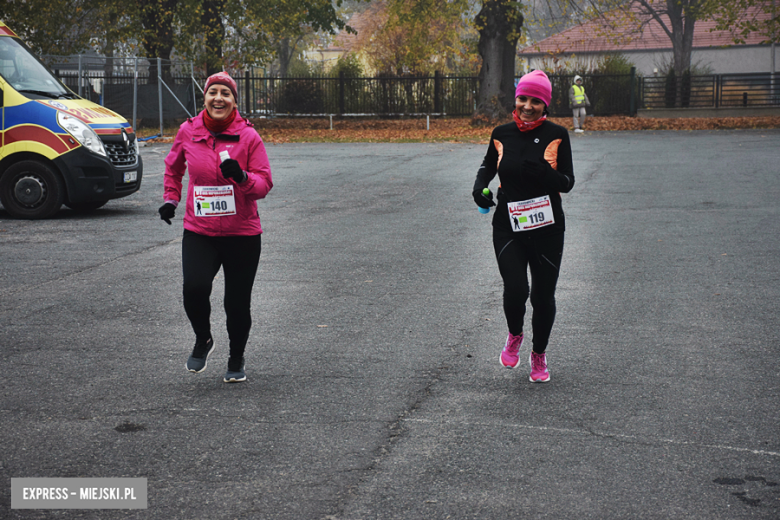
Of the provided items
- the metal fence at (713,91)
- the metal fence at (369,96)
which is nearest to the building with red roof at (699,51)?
the metal fence at (713,91)

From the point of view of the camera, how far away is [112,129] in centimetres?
1249

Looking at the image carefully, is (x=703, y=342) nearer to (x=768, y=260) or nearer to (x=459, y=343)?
(x=459, y=343)

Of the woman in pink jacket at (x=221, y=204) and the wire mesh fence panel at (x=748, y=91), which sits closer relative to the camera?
the woman in pink jacket at (x=221, y=204)

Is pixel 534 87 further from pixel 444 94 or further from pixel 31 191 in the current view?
pixel 444 94

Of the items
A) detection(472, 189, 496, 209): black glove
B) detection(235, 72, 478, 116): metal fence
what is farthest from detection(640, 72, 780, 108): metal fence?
detection(472, 189, 496, 209): black glove

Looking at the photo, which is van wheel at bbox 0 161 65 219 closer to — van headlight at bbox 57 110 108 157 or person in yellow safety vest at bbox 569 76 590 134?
van headlight at bbox 57 110 108 157

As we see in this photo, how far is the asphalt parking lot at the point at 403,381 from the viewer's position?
3693 mm

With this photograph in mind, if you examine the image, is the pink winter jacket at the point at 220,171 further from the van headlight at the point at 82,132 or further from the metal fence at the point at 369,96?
the metal fence at the point at 369,96

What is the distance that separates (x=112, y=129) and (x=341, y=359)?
8.07 metres

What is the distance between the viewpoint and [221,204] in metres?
5.04

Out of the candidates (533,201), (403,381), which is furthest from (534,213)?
(403,381)

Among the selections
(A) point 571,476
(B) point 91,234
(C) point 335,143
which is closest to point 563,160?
(A) point 571,476

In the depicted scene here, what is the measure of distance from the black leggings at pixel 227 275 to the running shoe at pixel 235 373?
0.04m

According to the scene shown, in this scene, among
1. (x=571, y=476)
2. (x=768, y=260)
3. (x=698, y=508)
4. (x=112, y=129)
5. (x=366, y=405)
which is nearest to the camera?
(x=698, y=508)
